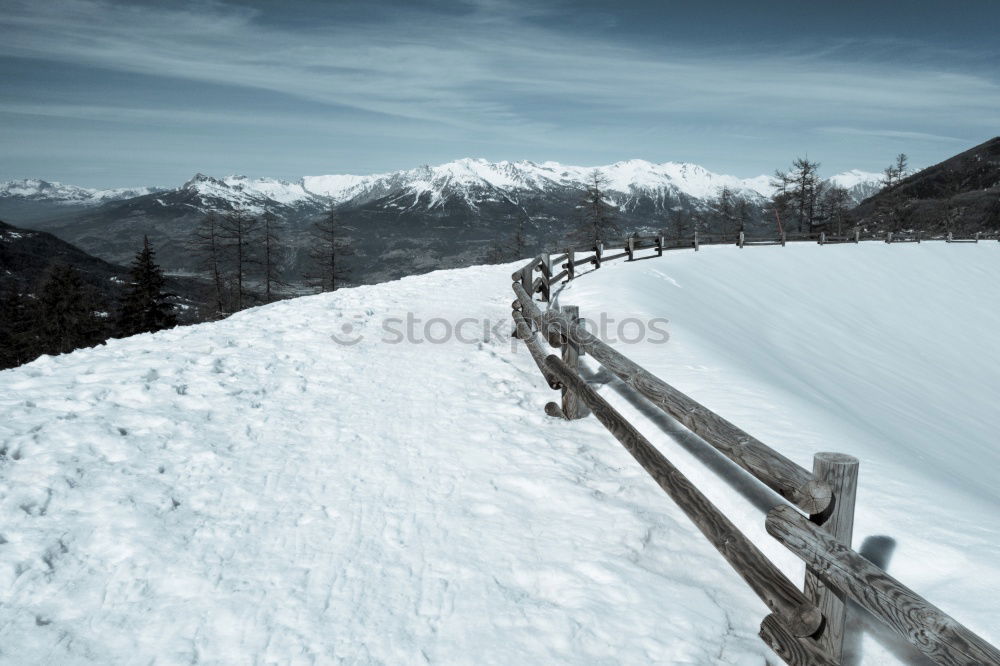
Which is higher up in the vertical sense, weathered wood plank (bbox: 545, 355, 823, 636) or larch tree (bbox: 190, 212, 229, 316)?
larch tree (bbox: 190, 212, 229, 316)

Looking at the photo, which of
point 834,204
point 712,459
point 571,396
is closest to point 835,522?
point 712,459

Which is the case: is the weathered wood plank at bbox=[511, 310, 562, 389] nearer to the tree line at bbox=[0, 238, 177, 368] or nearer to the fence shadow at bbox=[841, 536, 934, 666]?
the fence shadow at bbox=[841, 536, 934, 666]

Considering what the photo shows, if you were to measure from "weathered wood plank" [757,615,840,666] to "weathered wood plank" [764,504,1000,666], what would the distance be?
0.43 meters

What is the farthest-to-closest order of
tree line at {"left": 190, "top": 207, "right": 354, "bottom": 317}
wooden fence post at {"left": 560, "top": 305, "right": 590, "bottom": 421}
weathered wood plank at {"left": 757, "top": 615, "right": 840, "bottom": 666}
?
1. tree line at {"left": 190, "top": 207, "right": 354, "bottom": 317}
2. wooden fence post at {"left": 560, "top": 305, "right": 590, "bottom": 421}
3. weathered wood plank at {"left": 757, "top": 615, "right": 840, "bottom": 666}

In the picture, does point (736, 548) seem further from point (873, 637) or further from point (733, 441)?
point (873, 637)

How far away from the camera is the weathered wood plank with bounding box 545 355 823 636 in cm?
294

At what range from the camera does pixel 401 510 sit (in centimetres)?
456

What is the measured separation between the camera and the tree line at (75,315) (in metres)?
39.1

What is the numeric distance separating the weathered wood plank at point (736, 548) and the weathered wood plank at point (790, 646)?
6 centimetres

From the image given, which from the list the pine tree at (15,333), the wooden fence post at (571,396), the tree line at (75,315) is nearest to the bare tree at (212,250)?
the tree line at (75,315)

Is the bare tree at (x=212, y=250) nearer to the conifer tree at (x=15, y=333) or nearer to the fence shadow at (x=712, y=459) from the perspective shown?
the conifer tree at (x=15, y=333)

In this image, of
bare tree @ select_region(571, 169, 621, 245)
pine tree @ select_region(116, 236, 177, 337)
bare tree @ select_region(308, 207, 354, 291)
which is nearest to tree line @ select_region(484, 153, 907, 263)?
bare tree @ select_region(571, 169, 621, 245)

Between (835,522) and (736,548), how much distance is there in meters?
0.70

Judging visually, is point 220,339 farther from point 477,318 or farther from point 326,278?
point 326,278
